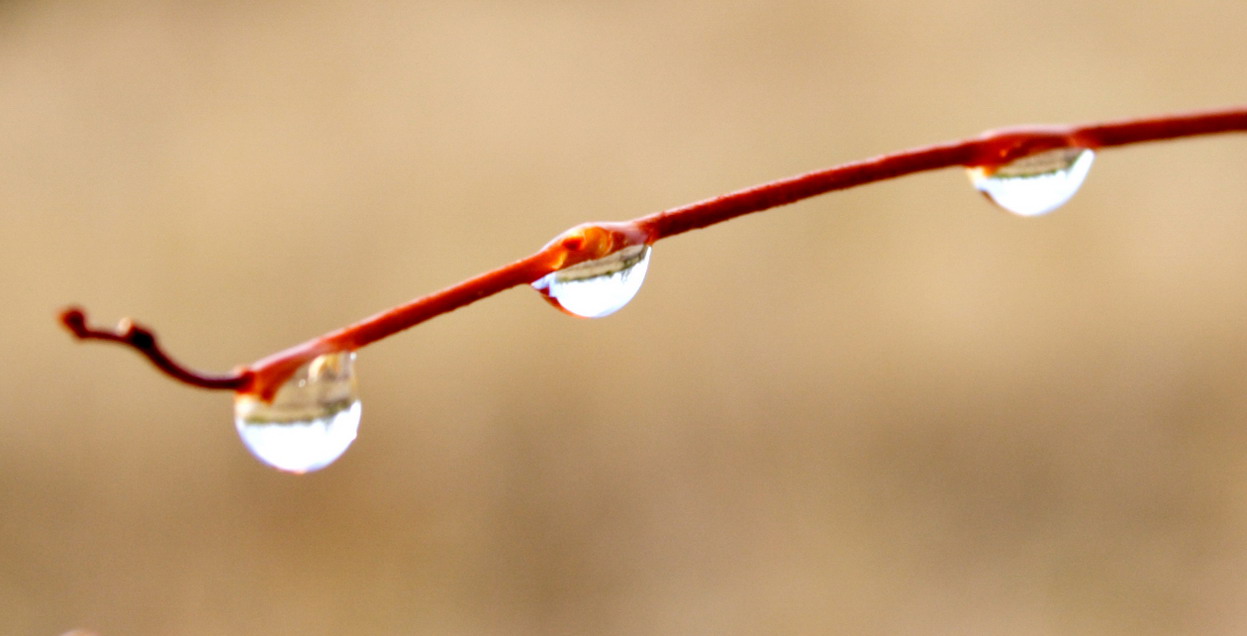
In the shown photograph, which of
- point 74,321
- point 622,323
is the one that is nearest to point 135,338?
point 74,321

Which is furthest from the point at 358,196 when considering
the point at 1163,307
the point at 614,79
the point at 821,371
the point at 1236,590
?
the point at 1236,590

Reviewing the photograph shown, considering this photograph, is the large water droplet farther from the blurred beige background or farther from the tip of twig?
the blurred beige background

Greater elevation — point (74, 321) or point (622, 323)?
point (622, 323)

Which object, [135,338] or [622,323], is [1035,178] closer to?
[135,338]

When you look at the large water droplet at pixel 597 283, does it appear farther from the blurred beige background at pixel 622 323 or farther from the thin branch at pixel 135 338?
the blurred beige background at pixel 622 323

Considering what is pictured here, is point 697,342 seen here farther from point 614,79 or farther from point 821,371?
point 614,79

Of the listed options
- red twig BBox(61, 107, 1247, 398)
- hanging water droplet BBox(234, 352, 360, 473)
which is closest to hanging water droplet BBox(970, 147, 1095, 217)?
red twig BBox(61, 107, 1247, 398)
